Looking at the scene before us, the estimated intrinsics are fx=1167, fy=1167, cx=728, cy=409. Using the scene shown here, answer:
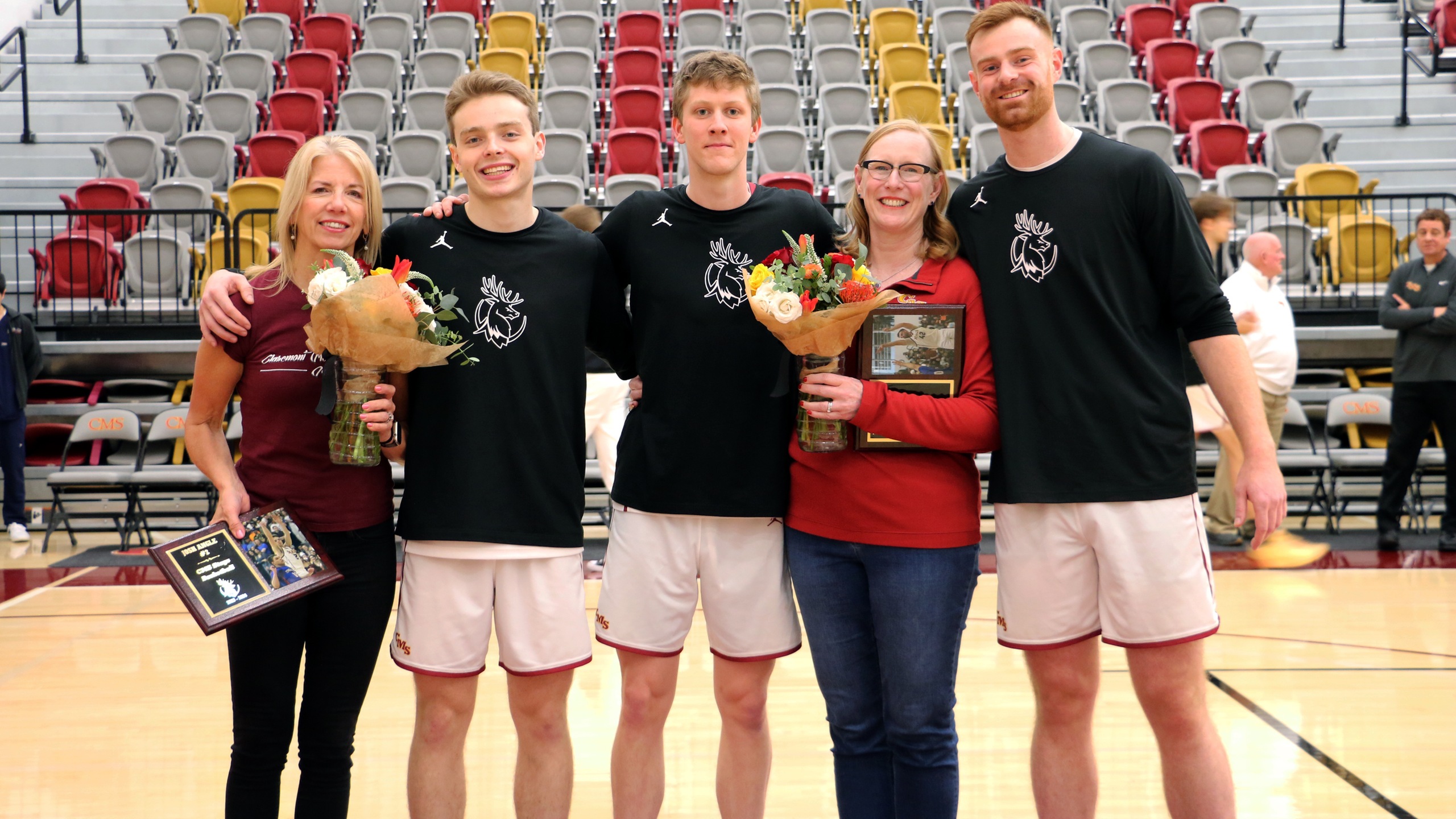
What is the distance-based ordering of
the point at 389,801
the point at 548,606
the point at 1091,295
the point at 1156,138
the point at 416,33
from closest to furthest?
the point at 1091,295 → the point at 548,606 → the point at 389,801 → the point at 1156,138 → the point at 416,33

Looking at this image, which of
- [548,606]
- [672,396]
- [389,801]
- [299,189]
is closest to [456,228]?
[299,189]

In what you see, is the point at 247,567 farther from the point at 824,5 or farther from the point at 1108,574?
the point at 824,5

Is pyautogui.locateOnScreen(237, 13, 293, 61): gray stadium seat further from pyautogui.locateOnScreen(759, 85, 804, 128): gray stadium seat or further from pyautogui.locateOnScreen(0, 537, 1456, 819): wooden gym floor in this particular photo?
pyautogui.locateOnScreen(0, 537, 1456, 819): wooden gym floor

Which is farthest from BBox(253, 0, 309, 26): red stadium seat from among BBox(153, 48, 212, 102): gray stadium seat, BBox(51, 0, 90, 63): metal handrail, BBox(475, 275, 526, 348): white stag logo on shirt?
BBox(475, 275, 526, 348): white stag logo on shirt

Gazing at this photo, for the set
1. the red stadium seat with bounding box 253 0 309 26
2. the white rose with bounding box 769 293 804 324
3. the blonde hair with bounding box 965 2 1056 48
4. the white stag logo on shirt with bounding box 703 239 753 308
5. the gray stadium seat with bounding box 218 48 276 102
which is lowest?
the white rose with bounding box 769 293 804 324

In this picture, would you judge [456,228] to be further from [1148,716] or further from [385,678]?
[385,678]

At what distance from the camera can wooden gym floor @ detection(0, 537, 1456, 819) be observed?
10.3 ft

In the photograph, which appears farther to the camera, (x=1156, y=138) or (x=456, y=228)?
(x=1156, y=138)

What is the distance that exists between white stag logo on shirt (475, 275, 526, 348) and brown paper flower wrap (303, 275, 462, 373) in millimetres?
136

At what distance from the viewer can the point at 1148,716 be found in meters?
2.39

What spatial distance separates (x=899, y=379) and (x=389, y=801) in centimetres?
188

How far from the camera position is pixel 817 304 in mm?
2186

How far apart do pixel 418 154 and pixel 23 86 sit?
4.21 meters

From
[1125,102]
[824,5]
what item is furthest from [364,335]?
[824,5]
